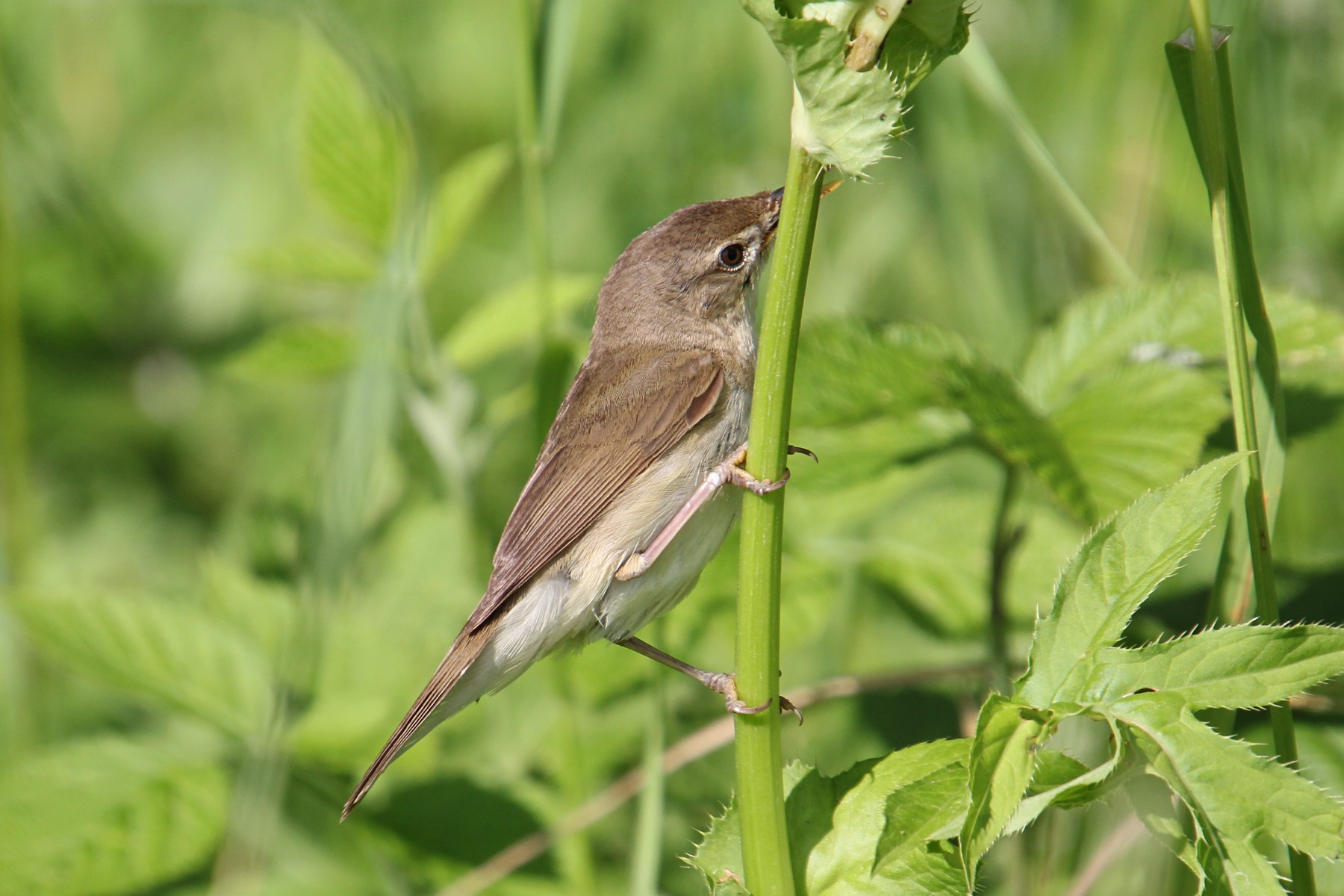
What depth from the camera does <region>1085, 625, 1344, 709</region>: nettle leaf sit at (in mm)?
1418

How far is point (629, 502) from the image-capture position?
9.02 feet

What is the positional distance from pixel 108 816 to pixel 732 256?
2.05m

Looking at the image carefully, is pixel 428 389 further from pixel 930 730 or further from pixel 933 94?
pixel 933 94

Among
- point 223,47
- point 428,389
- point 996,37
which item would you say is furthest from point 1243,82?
point 223,47

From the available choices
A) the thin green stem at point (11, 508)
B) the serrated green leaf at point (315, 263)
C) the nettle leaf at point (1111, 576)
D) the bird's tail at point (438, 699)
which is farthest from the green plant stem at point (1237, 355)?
the thin green stem at point (11, 508)

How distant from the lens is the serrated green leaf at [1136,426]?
2518 millimetres

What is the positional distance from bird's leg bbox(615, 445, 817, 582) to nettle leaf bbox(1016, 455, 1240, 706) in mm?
777

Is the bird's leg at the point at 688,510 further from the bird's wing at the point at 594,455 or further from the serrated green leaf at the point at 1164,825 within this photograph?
the serrated green leaf at the point at 1164,825

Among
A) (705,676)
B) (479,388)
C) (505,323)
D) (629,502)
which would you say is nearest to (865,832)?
(705,676)

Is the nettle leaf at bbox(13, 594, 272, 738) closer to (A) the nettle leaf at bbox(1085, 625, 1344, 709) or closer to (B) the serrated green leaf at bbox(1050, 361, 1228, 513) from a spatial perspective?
(B) the serrated green leaf at bbox(1050, 361, 1228, 513)

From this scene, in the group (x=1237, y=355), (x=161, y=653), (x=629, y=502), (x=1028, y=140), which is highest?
(x=1028, y=140)

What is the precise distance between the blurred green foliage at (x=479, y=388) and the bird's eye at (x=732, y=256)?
422mm

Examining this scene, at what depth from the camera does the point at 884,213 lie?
4883 millimetres

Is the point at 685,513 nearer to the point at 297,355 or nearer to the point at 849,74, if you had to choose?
the point at 849,74
